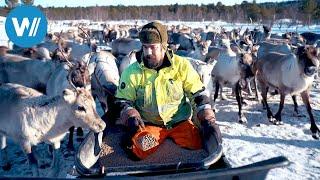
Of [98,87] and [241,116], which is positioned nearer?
[98,87]

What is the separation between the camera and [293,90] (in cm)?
895

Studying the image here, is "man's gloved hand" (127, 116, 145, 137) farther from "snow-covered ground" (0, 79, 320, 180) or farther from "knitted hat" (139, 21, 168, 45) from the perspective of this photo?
"snow-covered ground" (0, 79, 320, 180)

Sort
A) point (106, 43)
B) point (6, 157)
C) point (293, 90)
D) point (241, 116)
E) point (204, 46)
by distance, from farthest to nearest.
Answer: point (106, 43)
point (204, 46)
point (241, 116)
point (293, 90)
point (6, 157)

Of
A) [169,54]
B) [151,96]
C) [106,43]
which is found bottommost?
[106,43]

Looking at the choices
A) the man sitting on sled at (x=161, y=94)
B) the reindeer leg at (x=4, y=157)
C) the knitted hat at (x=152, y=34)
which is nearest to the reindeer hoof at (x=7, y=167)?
the reindeer leg at (x=4, y=157)

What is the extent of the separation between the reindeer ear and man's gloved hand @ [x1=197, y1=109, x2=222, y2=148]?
66.5 inches

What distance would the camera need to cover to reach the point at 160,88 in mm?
4145

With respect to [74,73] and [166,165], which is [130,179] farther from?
[74,73]

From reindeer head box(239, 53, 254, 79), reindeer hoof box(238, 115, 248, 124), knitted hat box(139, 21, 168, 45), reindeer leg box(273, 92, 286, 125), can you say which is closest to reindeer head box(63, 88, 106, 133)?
knitted hat box(139, 21, 168, 45)

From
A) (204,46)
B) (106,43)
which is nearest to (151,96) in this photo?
(204,46)

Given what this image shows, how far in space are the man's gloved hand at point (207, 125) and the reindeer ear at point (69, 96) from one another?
1.69m

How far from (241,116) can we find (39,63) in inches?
176

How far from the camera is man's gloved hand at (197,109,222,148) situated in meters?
3.58

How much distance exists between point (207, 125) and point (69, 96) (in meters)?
1.86
